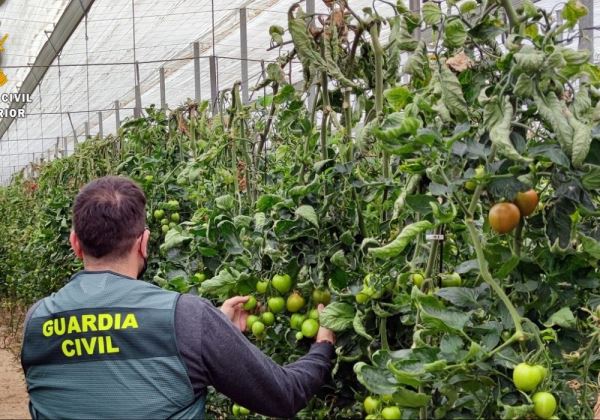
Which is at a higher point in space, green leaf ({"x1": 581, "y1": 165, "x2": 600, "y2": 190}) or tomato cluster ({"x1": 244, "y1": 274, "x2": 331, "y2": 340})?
green leaf ({"x1": 581, "y1": 165, "x2": 600, "y2": 190})

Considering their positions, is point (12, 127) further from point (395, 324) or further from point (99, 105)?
point (395, 324)

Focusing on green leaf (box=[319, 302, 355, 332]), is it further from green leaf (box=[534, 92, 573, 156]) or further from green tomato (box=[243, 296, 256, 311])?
green leaf (box=[534, 92, 573, 156])

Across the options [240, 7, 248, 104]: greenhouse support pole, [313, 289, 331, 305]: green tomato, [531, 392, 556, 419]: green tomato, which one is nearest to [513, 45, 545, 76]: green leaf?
[531, 392, 556, 419]: green tomato

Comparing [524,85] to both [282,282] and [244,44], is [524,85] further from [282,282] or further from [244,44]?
→ [244,44]

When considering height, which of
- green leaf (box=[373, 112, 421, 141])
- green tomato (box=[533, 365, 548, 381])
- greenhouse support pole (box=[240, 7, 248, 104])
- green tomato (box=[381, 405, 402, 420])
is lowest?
green tomato (box=[381, 405, 402, 420])

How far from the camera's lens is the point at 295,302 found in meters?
1.67

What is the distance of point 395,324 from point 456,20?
60 centimetres

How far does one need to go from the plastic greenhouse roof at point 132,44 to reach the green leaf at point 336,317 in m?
4.29

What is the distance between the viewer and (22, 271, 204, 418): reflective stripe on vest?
144 cm

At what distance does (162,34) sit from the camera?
28.1 ft

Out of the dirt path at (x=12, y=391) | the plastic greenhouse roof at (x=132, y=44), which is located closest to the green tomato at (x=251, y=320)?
the dirt path at (x=12, y=391)

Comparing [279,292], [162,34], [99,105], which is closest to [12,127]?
[99,105]

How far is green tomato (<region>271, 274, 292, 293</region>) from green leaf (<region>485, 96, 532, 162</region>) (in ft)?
2.13

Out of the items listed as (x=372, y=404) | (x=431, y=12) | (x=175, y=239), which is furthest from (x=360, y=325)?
(x=175, y=239)
